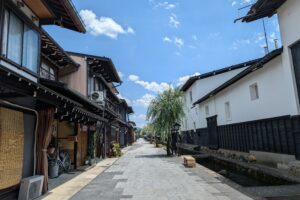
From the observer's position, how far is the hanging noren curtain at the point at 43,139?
8.63m

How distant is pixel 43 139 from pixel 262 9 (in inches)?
337

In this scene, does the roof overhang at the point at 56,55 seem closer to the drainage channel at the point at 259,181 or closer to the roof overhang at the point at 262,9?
the roof overhang at the point at 262,9

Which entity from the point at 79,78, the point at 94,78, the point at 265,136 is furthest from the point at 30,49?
the point at 94,78

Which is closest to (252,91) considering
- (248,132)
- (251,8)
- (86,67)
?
(248,132)

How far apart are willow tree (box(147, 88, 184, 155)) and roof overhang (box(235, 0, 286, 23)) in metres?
11.7

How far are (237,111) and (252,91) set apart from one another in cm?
248

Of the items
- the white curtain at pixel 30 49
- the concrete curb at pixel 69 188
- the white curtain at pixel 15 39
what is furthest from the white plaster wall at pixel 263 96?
the white curtain at pixel 15 39

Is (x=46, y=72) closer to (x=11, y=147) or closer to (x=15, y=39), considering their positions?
(x=15, y=39)

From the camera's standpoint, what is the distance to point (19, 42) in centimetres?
832

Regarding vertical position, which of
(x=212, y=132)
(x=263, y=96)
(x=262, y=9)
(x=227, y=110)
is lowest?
(x=212, y=132)

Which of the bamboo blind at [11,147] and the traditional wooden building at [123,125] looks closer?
the bamboo blind at [11,147]

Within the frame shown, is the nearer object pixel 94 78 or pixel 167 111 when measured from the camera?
pixel 94 78

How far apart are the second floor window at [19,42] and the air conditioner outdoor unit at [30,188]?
3141mm

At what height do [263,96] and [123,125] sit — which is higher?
[123,125]
